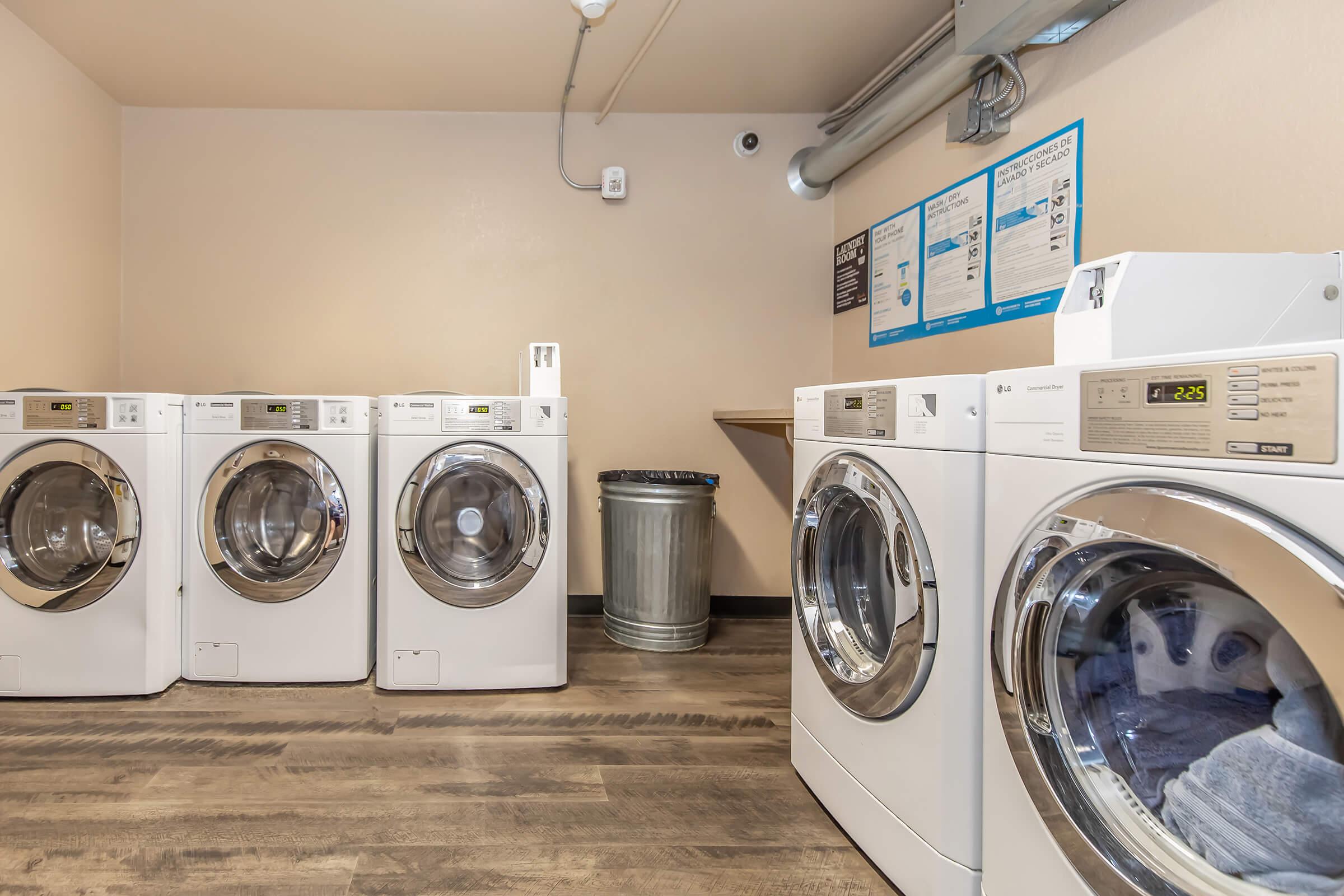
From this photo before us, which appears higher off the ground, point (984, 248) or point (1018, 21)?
point (1018, 21)

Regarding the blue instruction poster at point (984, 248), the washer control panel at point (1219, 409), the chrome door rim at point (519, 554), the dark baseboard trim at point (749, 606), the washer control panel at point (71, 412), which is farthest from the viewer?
the dark baseboard trim at point (749, 606)

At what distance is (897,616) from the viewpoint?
45.5 inches

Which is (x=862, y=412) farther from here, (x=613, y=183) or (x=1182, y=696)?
(x=613, y=183)

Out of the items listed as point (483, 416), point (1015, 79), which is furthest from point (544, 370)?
point (1015, 79)

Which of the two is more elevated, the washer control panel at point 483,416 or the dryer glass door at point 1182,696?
the washer control panel at point 483,416

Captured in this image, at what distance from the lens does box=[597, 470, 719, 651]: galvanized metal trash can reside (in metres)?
2.50

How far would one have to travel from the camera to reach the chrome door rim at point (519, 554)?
6.68ft

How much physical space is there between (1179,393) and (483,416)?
1.74m

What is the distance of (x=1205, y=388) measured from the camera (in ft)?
2.28

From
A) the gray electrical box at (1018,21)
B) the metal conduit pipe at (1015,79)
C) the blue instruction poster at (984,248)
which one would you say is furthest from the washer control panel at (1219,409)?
the metal conduit pipe at (1015,79)

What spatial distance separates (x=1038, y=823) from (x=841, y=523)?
0.64 metres

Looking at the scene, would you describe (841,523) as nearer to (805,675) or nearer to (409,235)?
(805,675)

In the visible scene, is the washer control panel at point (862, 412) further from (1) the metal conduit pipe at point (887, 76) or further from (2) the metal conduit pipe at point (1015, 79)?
(1) the metal conduit pipe at point (887, 76)

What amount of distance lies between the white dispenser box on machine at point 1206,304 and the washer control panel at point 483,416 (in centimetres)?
151
